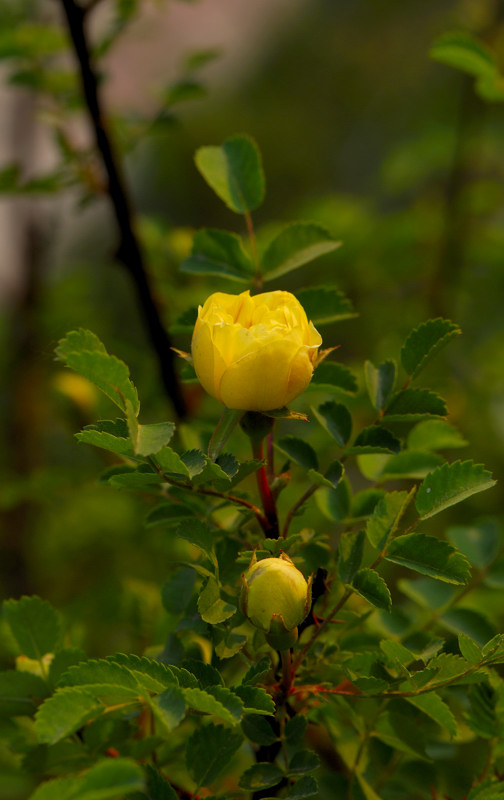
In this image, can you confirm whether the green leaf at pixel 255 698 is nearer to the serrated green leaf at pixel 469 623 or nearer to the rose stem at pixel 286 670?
the rose stem at pixel 286 670

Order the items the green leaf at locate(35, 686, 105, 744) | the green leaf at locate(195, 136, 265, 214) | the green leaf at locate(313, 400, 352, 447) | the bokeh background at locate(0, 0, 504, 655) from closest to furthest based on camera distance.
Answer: the green leaf at locate(35, 686, 105, 744) → the green leaf at locate(313, 400, 352, 447) → the green leaf at locate(195, 136, 265, 214) → the bokeh background at locate(0, 0, 504, 655)

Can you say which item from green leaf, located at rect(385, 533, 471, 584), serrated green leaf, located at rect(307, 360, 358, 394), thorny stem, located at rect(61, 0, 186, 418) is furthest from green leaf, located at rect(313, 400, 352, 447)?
thorny stem, located at rect(61, 0, 186, 418)

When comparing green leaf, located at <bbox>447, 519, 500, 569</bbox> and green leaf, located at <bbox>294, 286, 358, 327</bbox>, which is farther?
green leaf, located at <bbox>447, 519, 500, 569</bbox>

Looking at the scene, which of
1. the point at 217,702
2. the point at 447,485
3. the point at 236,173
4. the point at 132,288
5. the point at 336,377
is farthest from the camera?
the point at 132,288

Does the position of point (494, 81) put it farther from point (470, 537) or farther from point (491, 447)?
point (491, 447)

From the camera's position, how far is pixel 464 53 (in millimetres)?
835

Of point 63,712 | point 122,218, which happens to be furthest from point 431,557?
point 122,218

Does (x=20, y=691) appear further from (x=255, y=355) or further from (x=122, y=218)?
(x=122, y=218)

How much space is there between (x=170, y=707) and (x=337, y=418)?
0.28 m

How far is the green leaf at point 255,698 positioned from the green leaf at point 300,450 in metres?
0.19

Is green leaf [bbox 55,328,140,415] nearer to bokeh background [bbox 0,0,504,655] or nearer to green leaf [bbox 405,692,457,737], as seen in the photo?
bokeh background [bbox 0,0,504,655]

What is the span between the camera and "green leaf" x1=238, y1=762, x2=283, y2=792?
20.5 inches

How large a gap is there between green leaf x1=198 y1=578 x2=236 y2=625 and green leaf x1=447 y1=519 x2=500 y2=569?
345 mm

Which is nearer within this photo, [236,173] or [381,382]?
[381,382]
